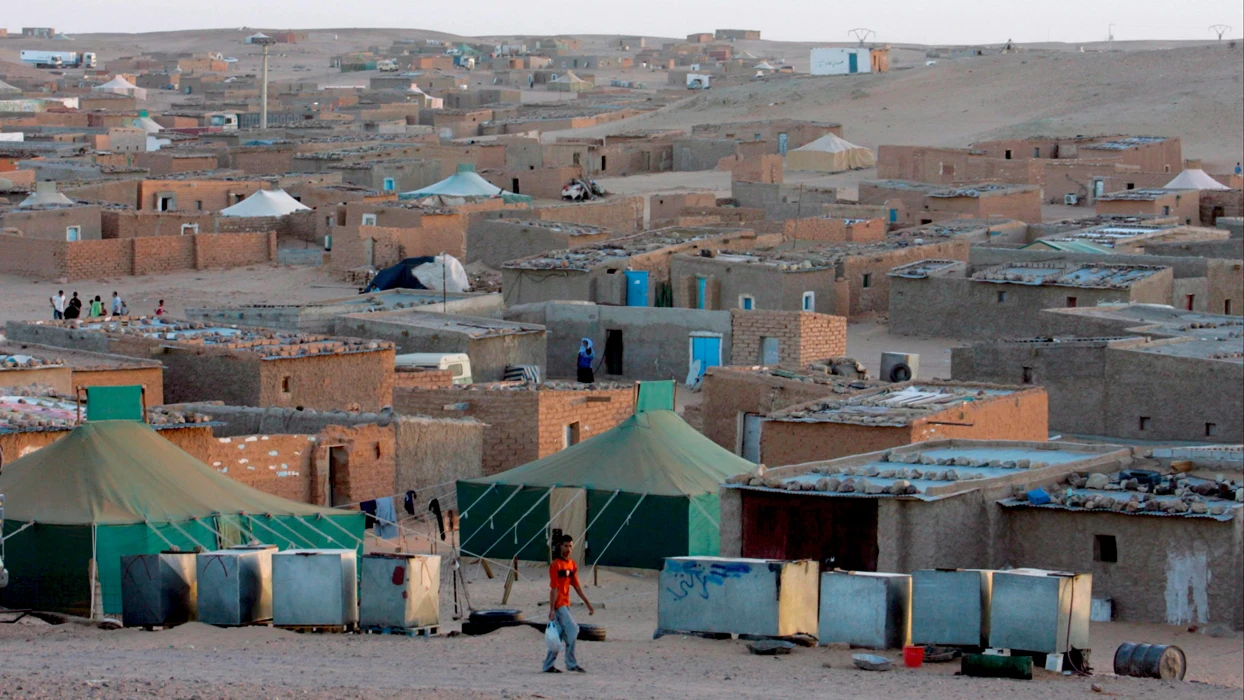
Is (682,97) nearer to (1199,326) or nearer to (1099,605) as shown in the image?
(1199,326)

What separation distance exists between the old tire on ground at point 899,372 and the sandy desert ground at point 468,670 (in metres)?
11.5

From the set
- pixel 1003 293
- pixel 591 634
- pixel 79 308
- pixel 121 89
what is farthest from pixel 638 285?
pixel 121 89

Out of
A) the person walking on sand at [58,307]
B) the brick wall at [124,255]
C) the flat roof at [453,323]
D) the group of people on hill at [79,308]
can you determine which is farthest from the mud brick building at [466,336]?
the brick wall at [124,255]

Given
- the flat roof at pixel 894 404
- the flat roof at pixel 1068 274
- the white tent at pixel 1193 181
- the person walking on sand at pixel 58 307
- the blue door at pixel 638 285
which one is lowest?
the person walking on sand at pixel 58 307

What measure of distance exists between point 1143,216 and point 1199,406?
18396 millimetres

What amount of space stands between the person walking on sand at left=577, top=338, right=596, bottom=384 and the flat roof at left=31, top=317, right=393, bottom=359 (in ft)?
13.9

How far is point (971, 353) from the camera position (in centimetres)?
2425

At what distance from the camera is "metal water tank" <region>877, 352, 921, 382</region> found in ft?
81.4

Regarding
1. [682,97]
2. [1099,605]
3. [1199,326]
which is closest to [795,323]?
[1199,326]

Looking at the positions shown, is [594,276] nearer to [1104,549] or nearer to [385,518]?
[385,518]

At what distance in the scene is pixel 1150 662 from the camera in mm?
12023

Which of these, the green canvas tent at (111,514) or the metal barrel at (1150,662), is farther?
the green canvas tent at (111,514)

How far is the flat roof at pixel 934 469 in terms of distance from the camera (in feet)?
46.2

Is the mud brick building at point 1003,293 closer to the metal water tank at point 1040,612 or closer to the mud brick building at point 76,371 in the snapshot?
the mud brick building at point 76,371
